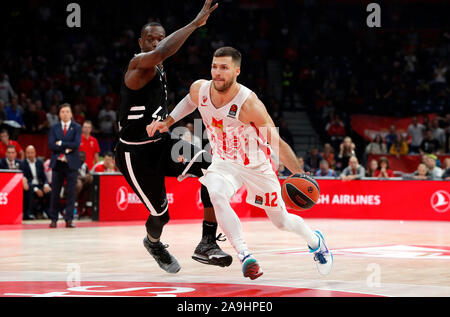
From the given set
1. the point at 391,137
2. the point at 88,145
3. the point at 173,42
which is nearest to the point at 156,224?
the point at 173,42

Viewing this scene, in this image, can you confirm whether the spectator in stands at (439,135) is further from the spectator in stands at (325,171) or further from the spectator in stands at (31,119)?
the spectator in stands at (31,119)

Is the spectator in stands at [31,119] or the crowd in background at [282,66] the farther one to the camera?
the crowd in background at [282,66]

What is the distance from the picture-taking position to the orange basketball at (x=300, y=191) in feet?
22.5

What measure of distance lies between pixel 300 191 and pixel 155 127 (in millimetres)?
1444

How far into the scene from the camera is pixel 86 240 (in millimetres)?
11523

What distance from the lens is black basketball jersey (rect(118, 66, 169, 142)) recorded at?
Answer: 24.7ft

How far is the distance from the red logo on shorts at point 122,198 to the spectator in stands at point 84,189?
2.82 ft

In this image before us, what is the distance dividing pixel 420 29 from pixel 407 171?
11224 mm

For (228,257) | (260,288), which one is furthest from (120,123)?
(260,288)

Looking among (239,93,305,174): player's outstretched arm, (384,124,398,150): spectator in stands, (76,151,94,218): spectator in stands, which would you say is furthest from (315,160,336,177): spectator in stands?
(239,93,305,174): player's outstretched arm

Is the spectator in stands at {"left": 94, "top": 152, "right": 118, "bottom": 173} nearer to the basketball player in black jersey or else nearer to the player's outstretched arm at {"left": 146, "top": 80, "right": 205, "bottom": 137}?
the basketball player in black jersey

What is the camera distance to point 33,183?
16.2 meters

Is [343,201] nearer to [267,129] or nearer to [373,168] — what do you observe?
[373,168]

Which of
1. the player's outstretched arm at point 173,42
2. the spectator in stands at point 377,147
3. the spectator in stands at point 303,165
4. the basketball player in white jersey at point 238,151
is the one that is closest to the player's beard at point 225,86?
the basketball player in white jersey at point 238,151
